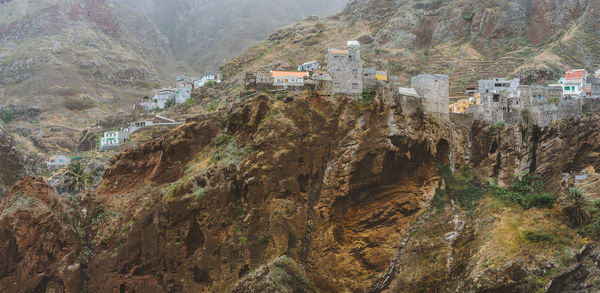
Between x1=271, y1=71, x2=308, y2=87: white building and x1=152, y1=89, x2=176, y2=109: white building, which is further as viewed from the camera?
x1=152, y1=89, x2=176, y2=109: white building

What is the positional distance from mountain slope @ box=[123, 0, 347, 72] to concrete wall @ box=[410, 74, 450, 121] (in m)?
68.2

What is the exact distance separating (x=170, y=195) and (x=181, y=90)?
29.6 metres

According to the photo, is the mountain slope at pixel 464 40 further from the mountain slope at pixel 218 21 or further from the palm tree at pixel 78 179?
the mountain slope at pixel 218 21

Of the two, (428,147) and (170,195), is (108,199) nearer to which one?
(170,195)

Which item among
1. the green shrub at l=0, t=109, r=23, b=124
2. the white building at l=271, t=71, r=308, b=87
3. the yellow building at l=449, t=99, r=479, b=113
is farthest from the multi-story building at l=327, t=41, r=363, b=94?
the green shrub at l=0, t=109, r=23, b=124

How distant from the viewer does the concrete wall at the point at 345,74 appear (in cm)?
2828

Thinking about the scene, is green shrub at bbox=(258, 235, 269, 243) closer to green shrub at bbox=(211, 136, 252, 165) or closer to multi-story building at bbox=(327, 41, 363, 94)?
green shrub at bbox=(211, 136, 252, 165)

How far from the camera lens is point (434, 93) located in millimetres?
30188

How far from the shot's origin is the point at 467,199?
2811 centimetres

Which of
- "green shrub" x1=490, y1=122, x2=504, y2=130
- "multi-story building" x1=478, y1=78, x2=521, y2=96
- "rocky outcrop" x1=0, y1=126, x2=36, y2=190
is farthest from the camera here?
"rocky outcrop" x1=0, y1=126, x2=36, y2=190

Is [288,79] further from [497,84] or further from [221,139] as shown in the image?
[497,84]

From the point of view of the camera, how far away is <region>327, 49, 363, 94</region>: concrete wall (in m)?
28.3

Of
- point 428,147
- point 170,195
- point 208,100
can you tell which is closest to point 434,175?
point 428,147

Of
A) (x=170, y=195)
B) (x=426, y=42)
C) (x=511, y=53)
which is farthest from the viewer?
(x=426, y=42)
